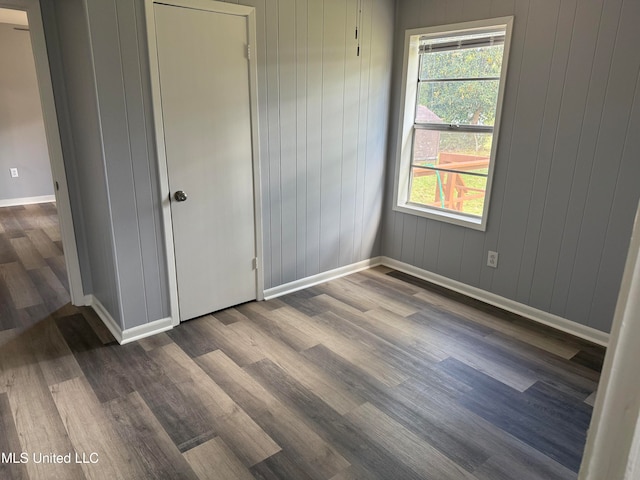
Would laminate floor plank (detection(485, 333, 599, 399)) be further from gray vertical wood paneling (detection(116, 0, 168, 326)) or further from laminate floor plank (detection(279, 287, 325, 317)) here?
gray vertical wood paneling (detection(116, 0, 168, 326))

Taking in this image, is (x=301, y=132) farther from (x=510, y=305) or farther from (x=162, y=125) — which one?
(x=510, y=305)

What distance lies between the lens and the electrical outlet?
3.36 metres

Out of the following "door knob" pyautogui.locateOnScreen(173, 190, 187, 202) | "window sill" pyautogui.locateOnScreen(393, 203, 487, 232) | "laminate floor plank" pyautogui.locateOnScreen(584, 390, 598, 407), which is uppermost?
"door knob" pyautogui.locateOnScreen(173, 190, 187, 202)

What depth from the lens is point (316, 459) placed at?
6.26 feet

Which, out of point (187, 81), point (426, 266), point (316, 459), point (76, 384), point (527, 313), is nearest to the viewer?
point (316, 459)

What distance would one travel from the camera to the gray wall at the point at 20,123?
5.78m

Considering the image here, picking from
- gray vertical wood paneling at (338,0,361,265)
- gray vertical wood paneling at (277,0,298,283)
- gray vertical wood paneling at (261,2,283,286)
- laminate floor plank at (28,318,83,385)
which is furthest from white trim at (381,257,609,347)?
laminate floor plank at (28,318,83,385)

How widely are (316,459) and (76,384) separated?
1.39m

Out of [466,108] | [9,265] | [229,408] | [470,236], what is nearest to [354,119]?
[466,108]

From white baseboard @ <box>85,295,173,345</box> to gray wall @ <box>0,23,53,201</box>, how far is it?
167 inches

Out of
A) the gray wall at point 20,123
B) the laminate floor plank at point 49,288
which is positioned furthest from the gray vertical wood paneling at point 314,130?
the gray wall at point 20,123

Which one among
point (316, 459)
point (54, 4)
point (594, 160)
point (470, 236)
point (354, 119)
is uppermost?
point (54, 4)

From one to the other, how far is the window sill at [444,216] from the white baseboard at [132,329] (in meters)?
2.19

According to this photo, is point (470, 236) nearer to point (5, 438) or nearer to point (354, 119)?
point (354, 119)
